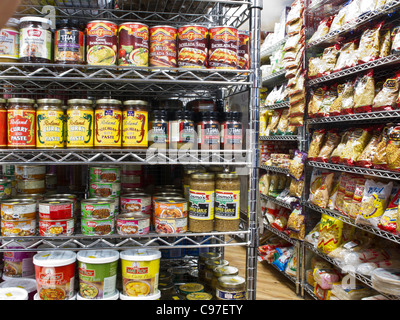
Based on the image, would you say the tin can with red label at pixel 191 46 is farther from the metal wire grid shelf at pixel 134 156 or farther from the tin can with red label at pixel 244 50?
the metal wire grid shelf at pixel 134 156

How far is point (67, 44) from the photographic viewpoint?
1357 millimetres

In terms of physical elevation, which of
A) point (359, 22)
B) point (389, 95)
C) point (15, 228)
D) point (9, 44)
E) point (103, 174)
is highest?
point (359, 22)

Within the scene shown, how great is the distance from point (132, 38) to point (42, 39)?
0.36 meters

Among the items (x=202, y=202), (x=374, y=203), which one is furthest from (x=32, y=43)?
(x=374, y=203)

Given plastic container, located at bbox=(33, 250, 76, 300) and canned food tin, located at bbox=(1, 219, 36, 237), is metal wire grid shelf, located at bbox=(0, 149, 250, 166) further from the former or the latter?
plastic container, located at bbox=(33, 250, 76, 300)

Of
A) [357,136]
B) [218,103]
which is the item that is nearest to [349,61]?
[357,136]

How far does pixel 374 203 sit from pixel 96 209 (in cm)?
146

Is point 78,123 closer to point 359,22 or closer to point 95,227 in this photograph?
point 95,227

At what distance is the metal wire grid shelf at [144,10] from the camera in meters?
1.69

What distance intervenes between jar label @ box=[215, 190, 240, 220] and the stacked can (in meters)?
0.47

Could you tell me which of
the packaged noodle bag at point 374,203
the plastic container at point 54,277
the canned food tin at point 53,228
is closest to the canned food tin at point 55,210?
the canned food tin at point 53,228

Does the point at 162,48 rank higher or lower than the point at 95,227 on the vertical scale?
higher

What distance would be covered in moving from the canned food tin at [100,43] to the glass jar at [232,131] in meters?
0.56

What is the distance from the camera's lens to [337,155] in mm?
2168
